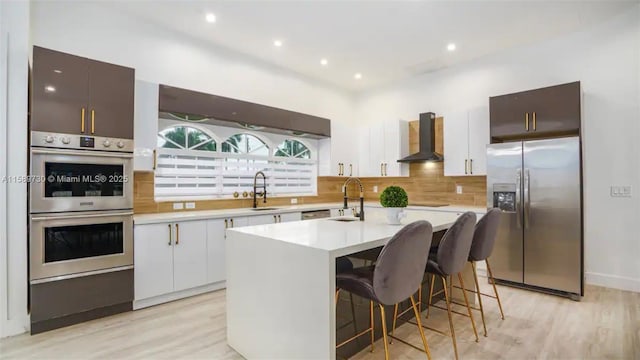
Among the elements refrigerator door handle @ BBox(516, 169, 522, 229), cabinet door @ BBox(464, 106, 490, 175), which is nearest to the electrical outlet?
refrigerator door handle @ BBox(516, 169, 522, 229)

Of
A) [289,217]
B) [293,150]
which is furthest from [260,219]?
[293,150]

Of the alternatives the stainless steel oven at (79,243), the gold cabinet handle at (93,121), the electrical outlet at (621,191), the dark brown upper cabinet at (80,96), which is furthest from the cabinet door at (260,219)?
the electrical outlet at (621,191)

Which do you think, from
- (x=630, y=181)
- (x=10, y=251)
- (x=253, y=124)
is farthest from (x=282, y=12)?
(x=630, y=181)

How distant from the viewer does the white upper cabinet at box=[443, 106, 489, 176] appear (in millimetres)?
4262

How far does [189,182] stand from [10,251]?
5.81ft

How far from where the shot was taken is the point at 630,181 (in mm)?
3465

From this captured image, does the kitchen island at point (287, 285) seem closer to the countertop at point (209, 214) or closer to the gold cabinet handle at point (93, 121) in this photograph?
the countertop at point (209, 214)

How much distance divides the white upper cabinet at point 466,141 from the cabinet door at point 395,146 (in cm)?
69

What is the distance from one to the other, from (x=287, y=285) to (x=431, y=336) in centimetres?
136

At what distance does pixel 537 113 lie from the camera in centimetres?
359

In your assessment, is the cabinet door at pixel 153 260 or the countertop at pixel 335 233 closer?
the countertop at pixel 335 233

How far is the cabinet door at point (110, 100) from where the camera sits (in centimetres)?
279

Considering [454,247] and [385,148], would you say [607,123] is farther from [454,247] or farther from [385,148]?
[454,247]

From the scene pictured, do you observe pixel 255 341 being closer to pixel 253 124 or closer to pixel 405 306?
pixel 405 306
